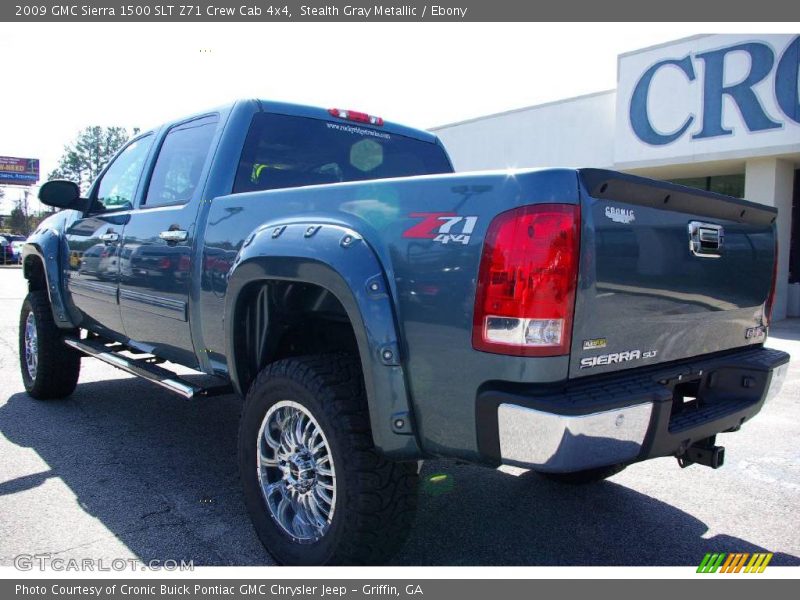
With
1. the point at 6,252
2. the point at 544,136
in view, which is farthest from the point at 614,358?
the point at 6,252

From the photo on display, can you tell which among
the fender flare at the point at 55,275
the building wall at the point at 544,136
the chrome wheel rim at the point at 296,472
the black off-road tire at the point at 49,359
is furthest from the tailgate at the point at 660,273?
the building wall at the point at 544,136

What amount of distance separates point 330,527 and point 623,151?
13899 millimetres

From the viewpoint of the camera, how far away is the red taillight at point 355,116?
4.00 meters

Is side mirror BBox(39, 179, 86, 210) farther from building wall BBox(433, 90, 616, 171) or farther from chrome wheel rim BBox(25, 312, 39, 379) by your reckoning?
building wall BBox(433, 90, 616, 171)

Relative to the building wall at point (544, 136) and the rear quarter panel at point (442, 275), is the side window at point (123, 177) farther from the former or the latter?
the building wall at point (544, 136)

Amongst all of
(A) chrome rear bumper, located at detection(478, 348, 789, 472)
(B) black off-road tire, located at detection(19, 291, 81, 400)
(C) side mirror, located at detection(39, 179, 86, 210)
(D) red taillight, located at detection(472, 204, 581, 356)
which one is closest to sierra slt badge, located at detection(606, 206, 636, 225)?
(D) red taillight, located at detection(472, 204, 581, 356)

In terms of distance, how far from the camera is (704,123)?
13.1 m

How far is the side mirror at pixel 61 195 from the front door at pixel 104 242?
115 mm

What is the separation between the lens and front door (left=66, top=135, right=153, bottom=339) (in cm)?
430

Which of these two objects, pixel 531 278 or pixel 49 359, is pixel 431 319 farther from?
pixel 49 359

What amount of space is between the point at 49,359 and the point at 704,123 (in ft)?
42.1

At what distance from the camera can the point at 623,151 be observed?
1452cm

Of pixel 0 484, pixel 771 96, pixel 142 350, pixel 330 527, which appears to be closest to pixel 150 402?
pixel 142 350

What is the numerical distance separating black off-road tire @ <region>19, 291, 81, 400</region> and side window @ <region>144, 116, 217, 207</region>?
1816mm
